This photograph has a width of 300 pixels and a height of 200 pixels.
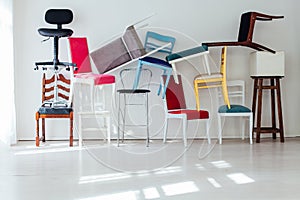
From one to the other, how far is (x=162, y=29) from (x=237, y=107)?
4.27 ft

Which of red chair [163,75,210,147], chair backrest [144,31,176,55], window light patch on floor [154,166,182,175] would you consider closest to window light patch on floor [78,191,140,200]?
window light patch on floor [154,166,182,175]

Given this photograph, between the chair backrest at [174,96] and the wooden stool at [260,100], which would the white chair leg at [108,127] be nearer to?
the chair backrest at [174,96]

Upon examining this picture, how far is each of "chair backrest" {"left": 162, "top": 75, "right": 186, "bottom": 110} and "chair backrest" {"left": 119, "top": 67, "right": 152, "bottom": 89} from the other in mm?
445

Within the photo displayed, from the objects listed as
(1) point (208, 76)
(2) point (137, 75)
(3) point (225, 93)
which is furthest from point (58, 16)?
(3) point (225, 93)

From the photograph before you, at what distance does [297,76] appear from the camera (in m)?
5.92

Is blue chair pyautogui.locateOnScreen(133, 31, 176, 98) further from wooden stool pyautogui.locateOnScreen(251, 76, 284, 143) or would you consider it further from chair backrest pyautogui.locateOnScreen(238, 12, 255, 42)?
wooden stool pyautogui.locateOnScreen(251, 76, 284, 143)

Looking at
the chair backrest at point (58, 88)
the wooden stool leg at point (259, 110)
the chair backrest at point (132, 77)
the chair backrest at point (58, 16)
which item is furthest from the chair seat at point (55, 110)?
the wooden stool leg at point (259, 110)

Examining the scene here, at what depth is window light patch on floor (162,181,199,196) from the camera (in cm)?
312

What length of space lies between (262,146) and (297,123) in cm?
106

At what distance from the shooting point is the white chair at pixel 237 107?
5.36 m

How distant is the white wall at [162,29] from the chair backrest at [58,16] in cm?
32

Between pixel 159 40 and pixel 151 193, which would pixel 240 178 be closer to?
pixel 151 193

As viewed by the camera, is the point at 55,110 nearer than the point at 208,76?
Yes

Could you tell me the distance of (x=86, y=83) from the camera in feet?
15.7
